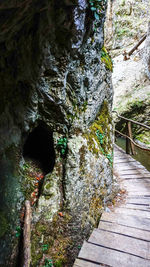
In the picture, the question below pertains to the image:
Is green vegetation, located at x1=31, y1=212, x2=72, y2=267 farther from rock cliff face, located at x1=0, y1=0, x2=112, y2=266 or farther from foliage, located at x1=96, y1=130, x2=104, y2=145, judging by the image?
foliage, located at x1=96, y1=130, x2=104, y2=145

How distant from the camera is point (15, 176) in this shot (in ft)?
9.20

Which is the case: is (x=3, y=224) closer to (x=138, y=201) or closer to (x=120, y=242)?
(x=120, y=242)

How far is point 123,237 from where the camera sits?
105 inches

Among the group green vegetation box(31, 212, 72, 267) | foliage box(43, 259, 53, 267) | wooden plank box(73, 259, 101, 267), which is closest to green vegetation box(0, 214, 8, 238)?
green vegetation box(31, 212, 72, 267)

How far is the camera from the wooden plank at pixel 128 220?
A: 2.88 meters

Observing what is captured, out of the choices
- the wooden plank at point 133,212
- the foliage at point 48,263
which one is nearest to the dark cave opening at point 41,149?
the foliage at point 48,263

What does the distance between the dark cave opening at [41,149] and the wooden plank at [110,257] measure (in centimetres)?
150

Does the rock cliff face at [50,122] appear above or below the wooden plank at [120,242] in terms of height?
above

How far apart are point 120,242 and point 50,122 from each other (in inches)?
91.6

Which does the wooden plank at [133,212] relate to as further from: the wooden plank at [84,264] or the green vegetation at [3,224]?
the green vegetation at [3,224]

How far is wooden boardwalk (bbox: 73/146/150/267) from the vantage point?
228cm

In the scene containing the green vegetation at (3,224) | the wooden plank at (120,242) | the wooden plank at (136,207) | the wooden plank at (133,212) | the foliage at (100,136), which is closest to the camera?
the wooden plank at (120,242)

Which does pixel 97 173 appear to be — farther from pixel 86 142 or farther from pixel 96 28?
pixel 96 28

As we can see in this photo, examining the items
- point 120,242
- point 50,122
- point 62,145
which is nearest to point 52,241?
point 120,242
